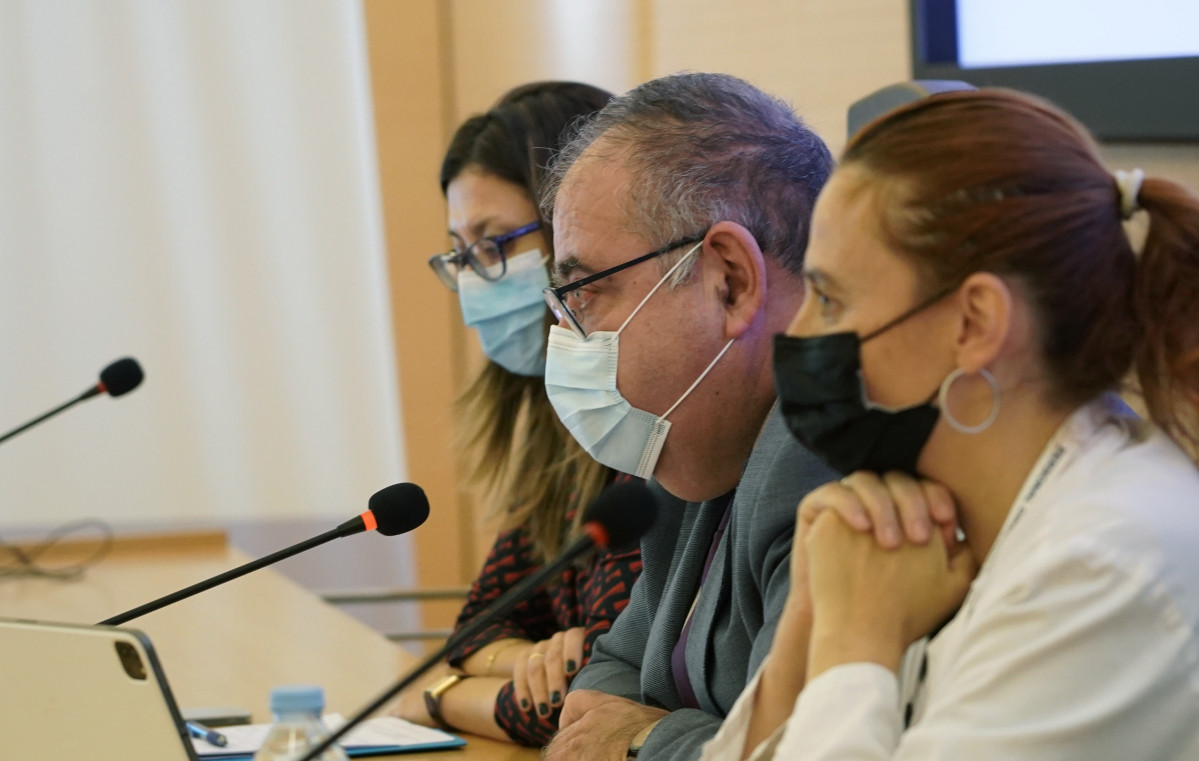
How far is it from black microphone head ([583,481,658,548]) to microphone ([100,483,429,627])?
0.38 metres

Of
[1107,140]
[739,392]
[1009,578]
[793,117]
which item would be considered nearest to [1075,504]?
[1009,578]

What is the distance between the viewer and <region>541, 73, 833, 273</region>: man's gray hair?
1477 millimetres

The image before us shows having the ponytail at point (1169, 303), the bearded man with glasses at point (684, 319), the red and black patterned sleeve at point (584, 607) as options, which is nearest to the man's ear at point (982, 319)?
the ponytail at point (1169, 303)

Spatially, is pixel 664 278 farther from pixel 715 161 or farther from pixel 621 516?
pixel 621 516

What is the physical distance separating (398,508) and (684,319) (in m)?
0.38

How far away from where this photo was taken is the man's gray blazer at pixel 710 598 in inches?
52.1

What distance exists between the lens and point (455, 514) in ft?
12.8

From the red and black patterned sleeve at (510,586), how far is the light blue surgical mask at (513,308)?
0.31 m

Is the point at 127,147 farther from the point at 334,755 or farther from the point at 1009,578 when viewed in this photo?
the point at 1009,578

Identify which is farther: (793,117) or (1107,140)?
(1107,140)

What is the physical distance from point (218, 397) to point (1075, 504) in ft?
11.3

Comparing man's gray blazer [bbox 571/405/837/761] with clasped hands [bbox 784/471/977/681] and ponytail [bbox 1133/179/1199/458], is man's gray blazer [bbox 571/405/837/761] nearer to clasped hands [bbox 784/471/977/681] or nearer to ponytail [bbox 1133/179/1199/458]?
clasped hands [bbox 784/471/977/681]

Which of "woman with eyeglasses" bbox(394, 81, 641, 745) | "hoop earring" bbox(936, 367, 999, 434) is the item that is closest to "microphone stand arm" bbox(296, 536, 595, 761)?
"hoop earring" bbox(936, 367, 999, 434)

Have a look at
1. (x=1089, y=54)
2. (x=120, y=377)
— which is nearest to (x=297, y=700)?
(x=120, y=377)
